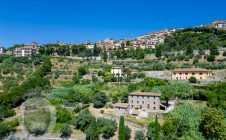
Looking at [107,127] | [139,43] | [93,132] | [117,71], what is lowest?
[93,132]

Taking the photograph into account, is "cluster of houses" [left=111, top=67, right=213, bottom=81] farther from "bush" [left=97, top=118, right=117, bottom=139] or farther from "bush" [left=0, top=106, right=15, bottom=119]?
"bush" [left=0, top=106, right=15, bottom=119]

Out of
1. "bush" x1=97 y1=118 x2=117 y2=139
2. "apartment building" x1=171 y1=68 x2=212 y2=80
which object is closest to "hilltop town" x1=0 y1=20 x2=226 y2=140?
"apartment building" x1=171 y1=68 x2=212 y2=80

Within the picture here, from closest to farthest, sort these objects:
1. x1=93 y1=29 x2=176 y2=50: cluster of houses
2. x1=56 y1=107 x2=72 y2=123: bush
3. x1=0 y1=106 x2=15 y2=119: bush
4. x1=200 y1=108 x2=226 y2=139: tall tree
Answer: x1=200 y1=108 x2=226 y2=139: tall tree
x1=56 y1=107 x2=72 y2=123: bush
x1=0 y1=106 x2=15 y2=119: bush
x1=93 y1=29 x2=176 y2=50: cluster of houses

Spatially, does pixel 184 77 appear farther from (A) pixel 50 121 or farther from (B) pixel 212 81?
(A) pixel 50 121

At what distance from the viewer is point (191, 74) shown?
53.1 m

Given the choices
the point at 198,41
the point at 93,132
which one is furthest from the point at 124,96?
the point at 198,41

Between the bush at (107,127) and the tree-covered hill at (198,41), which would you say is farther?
the tree-covered hill at (198,41)

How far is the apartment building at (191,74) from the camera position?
5253 centimetres

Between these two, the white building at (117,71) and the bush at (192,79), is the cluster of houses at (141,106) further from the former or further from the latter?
the white building at (117,71)

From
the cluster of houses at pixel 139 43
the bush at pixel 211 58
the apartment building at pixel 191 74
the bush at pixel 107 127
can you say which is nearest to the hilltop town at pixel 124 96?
the apartment building at pixel 191 74

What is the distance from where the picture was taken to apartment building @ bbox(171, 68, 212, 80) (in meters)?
52.5

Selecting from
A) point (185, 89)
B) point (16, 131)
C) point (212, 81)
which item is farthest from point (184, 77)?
point (16, 131)

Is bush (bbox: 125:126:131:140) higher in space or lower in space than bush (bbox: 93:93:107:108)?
lower

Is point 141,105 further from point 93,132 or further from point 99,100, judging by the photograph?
point 93,132
